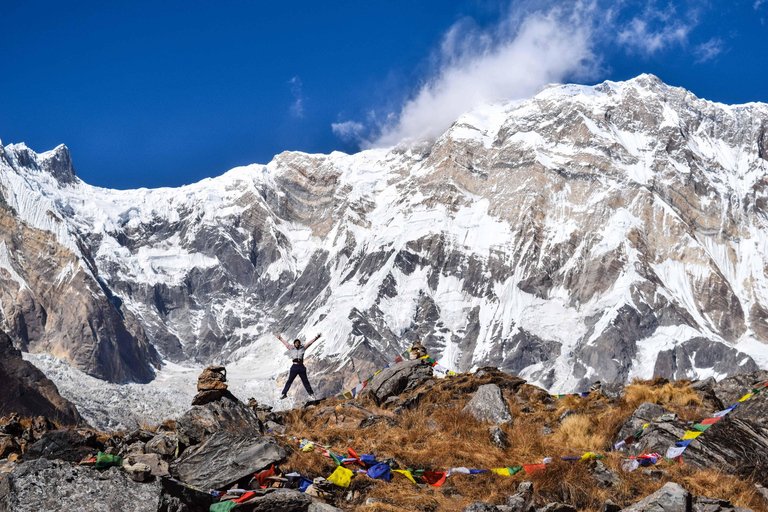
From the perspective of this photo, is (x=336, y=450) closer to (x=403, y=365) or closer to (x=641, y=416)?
(x=641, y=416)

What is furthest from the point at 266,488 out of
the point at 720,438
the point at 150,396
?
the point at 150,396

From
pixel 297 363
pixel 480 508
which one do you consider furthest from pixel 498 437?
pixel 297 363

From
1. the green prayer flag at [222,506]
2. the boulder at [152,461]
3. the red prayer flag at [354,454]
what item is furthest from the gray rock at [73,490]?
the red prayer flag at [354,454]

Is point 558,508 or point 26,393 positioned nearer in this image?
point 558,508

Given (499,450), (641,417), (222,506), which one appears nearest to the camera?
(222,506)

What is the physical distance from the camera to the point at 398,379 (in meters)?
23.9

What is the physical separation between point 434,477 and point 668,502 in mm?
4761

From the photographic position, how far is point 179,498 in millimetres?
9383

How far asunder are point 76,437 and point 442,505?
712cm

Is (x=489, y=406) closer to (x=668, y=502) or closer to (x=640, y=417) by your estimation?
(x=640, y=417)

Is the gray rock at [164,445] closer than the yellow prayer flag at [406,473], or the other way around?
the yellow prayer flag at [406,473]

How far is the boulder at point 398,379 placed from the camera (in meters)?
23.1

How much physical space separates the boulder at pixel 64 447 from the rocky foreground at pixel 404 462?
0.03 m

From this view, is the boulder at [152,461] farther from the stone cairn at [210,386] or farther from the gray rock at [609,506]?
the gray rock at [609,506]
